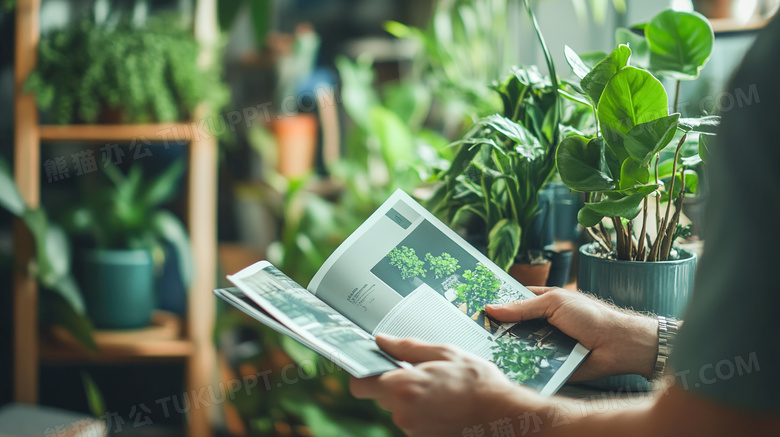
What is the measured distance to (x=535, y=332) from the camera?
2.32 feet

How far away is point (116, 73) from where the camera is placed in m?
1.50

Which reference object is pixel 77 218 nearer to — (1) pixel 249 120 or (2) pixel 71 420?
(2) pixel 71 420

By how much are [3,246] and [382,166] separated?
43.1 inches

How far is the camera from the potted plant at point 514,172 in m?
0.80

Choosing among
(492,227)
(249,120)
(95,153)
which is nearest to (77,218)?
(95,153)

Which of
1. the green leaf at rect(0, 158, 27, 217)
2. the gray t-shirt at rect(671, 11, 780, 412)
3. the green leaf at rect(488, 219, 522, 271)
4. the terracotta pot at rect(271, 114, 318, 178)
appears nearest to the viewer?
the gray t-shirt at rect(671, 11, 780, 412)

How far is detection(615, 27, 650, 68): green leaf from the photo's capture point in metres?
0.84

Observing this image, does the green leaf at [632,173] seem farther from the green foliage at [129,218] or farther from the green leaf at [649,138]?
the green foliage at [129,218]

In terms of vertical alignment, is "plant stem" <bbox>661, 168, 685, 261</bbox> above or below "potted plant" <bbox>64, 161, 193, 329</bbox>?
above

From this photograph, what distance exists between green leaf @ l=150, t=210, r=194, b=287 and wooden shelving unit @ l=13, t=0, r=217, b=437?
0.02 metres

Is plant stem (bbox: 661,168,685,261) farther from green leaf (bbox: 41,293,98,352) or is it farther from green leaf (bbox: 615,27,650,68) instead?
green leaf (bbox: 41,293,98,352)

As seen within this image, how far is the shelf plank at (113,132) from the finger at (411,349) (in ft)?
3.74

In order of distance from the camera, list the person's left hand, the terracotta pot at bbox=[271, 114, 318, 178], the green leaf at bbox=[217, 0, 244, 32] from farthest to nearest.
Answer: the terracotta pot at bbox=[271, 114, 318, 178]
the green leaf at bbox=[217, 0, 244, 32]
the person's left hand

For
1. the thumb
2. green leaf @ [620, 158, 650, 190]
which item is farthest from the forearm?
green leaf @ [620, 158, 650, 190]
